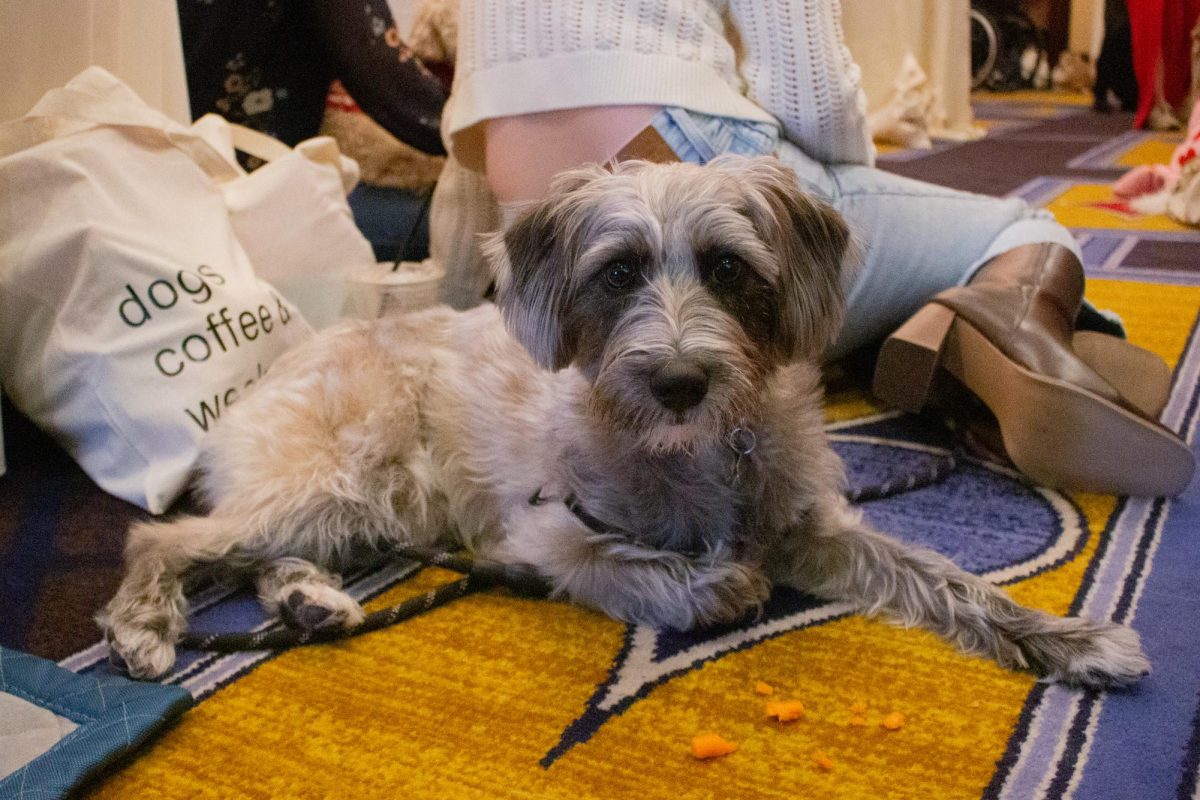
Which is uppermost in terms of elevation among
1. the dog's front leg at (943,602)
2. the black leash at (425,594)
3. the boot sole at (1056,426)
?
the boot sole at (1056,426)

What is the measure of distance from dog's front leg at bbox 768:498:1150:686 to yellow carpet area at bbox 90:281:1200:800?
0.14 feet

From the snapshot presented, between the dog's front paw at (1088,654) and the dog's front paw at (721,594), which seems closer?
the dog's front paw at (1088,654)

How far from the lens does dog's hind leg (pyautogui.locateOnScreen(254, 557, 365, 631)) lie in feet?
6.07

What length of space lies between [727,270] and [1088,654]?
2.66 feet

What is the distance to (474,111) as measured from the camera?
8.31 feet

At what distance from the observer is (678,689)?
1.67 metres

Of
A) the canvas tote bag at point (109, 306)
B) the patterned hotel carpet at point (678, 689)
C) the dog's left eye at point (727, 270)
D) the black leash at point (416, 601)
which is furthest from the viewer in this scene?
the canvas tote bag at point (109, 306)

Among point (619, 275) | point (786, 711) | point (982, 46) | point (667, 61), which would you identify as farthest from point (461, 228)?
point (982, 46)

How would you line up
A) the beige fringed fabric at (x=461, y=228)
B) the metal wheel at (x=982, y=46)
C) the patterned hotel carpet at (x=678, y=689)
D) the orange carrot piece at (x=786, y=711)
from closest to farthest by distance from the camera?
the patterned hotel carpet at (x=678, y=689) → the orange carrot piece at (x=786, y=711) → the beige fringed fabric at (x=461, y=228) → the metal wheel at (x=982, y=46)

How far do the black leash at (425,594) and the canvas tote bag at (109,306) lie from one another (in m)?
0.57

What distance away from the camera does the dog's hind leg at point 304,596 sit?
1.85m

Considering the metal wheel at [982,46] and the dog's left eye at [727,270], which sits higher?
the dog's left eye at [727,270]

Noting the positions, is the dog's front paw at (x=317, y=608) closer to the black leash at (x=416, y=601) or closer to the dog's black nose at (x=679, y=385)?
the black leash at (x=416, y=601)

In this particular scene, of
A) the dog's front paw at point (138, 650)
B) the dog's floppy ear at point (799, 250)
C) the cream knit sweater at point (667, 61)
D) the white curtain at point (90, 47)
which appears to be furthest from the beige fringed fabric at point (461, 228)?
the dog's front paw at point (138, 650)
